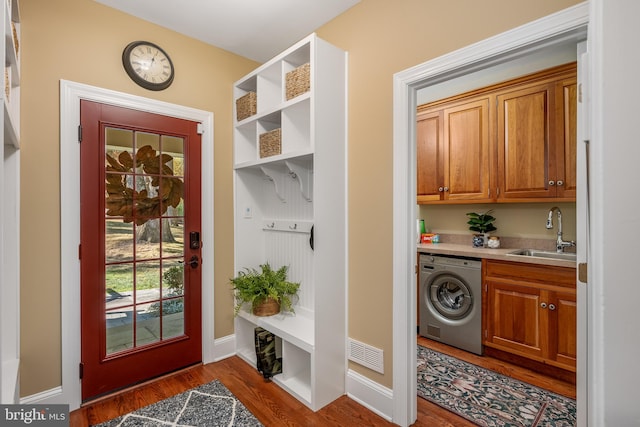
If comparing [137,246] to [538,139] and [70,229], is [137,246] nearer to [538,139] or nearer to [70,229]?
[70,229]

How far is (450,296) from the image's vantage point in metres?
3.08

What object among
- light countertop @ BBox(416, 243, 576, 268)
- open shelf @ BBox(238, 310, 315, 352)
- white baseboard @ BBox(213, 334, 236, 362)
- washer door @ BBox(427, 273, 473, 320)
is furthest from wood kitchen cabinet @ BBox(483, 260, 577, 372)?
white baseboard @ BBox(213, 334, 236, 362)

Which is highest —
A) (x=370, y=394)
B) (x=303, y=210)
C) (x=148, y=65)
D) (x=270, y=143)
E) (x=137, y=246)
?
(x=148, y=65)

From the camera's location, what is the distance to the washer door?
2.91m

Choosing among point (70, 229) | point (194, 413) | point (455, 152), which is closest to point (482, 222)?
point (455, 152)

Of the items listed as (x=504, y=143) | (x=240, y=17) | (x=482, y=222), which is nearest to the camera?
(x=240, y=17)

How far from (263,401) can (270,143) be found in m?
1.84

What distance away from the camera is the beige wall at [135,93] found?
191 cm

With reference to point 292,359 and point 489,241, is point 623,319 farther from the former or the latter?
point 489,241

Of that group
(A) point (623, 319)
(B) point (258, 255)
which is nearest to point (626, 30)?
(A) point (623, 319)

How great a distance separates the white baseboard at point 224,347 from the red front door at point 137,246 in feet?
0.46

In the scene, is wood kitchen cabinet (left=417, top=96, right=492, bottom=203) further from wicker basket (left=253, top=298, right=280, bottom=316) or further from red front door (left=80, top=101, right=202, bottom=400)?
red front door (left=80, top=101, right=202, bottom=400)

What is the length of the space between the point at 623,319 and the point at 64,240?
2.65 m

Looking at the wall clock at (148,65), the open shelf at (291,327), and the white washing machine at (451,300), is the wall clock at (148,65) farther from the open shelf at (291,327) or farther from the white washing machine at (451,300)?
the white washing machine at (451,300)
